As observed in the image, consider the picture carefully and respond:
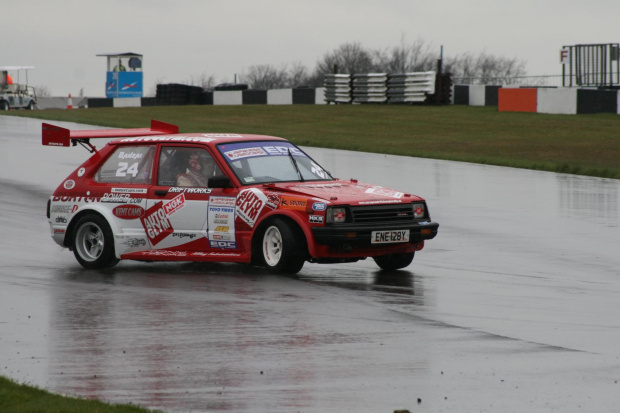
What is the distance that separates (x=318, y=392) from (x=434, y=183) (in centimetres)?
1478

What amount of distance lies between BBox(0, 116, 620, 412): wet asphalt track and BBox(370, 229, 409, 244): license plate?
0.39 metres

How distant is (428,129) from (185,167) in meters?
23.8

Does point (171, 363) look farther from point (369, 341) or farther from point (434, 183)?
point (434, 183)

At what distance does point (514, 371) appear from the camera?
6781 millimetres

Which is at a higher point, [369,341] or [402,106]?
[402,106]

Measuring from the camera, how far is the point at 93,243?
39.4 feet

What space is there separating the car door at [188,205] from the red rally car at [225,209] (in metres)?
0.01

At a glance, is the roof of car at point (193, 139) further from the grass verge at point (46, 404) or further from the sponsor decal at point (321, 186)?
the grass verge at point (46, 404)

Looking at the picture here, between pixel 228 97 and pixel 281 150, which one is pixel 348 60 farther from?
pixel 281 150

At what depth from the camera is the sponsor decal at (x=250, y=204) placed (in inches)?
432

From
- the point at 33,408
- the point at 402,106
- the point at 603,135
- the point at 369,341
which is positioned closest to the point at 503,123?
the point at 603,135

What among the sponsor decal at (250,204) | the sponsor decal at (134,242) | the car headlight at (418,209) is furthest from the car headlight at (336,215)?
the sponsor decal at (134,242)

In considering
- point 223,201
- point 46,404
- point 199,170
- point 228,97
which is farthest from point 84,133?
point 228,97

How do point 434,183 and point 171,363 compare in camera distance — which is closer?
point 171,363
